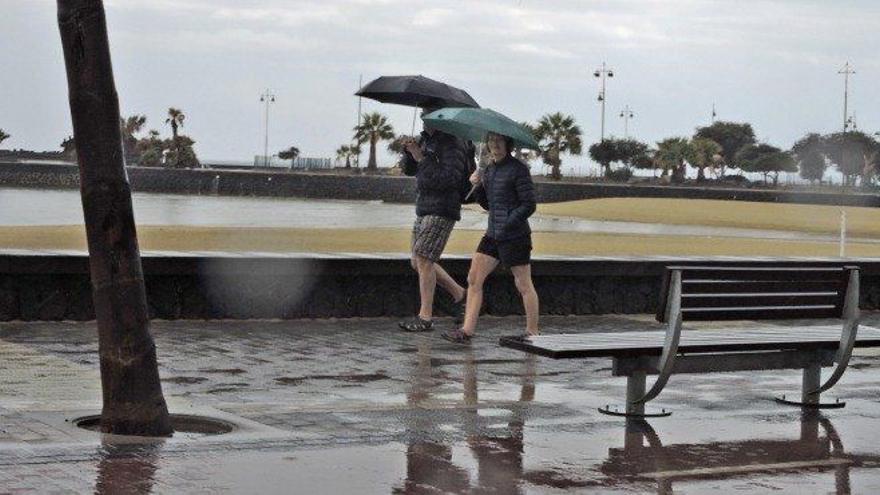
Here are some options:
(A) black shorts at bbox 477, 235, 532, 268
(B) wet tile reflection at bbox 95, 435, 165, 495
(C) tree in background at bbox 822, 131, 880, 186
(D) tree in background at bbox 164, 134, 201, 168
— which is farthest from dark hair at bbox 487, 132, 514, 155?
(D) tree in background at bbox 164, 134, 201, 168

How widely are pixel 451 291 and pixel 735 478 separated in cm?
691

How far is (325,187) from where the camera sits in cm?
12038

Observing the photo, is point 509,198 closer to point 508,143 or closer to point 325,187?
point 508,143

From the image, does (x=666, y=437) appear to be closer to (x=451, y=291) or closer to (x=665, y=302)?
(x=665, y=302)

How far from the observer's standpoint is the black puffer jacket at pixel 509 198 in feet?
43.2

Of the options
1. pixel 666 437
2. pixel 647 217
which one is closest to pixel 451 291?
pixel 666 437

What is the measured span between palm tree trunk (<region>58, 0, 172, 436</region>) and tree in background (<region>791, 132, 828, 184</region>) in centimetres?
15924

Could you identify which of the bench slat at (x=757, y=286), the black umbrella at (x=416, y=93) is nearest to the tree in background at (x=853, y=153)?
the black umbrella at (x=416, y=93)

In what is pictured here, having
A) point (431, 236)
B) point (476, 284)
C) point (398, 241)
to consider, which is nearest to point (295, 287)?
point (431, 236)

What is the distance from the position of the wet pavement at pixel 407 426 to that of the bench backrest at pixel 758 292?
24.4 inches

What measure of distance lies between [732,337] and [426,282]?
170 inches

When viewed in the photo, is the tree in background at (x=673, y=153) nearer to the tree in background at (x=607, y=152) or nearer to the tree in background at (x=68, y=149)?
the tree in background at (x=607, y=152)

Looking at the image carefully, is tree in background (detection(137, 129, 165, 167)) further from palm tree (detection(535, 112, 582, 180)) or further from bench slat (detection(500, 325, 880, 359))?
bench slat (detection(500, 325, 880, 359))

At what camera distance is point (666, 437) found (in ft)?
30.2
